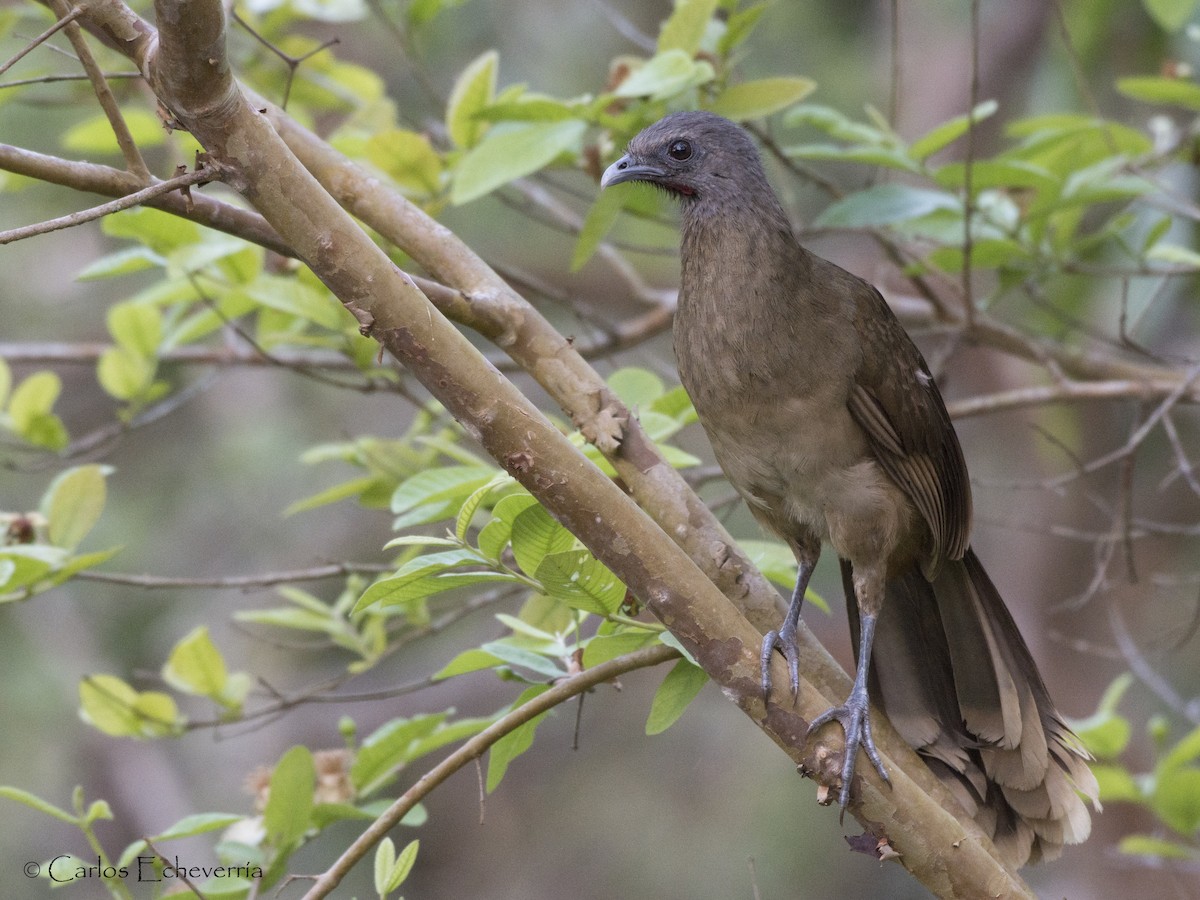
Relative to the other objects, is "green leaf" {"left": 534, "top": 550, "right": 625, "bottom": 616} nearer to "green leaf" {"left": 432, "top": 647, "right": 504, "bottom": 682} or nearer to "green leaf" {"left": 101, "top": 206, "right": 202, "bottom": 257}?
"green leaf" {"left": 432, "top": 647, "right": 504, "bottom": 682}

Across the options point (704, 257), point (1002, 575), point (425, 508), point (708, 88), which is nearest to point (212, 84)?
point (425, 508)

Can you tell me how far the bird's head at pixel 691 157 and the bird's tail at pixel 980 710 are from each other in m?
0.94

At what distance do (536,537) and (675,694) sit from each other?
16.0 inches

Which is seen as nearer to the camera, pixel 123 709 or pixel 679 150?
pixel 123 709

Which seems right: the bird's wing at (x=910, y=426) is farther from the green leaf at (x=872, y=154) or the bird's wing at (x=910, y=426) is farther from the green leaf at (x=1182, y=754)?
the green leaf at (x=1182, y=754)

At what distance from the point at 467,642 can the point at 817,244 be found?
274 cm

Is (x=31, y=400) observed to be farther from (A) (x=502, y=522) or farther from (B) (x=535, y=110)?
(A) (x=502, y=522)

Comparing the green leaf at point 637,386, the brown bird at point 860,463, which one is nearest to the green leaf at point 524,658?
the brown bird at point 860,463

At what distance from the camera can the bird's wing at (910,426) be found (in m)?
2.62

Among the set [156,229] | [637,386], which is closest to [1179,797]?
→ [637,386]

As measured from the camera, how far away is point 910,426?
105 inches

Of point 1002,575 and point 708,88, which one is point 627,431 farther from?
point 1002,575

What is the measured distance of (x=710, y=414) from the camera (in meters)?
2.58

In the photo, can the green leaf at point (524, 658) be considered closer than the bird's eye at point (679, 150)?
Yes
